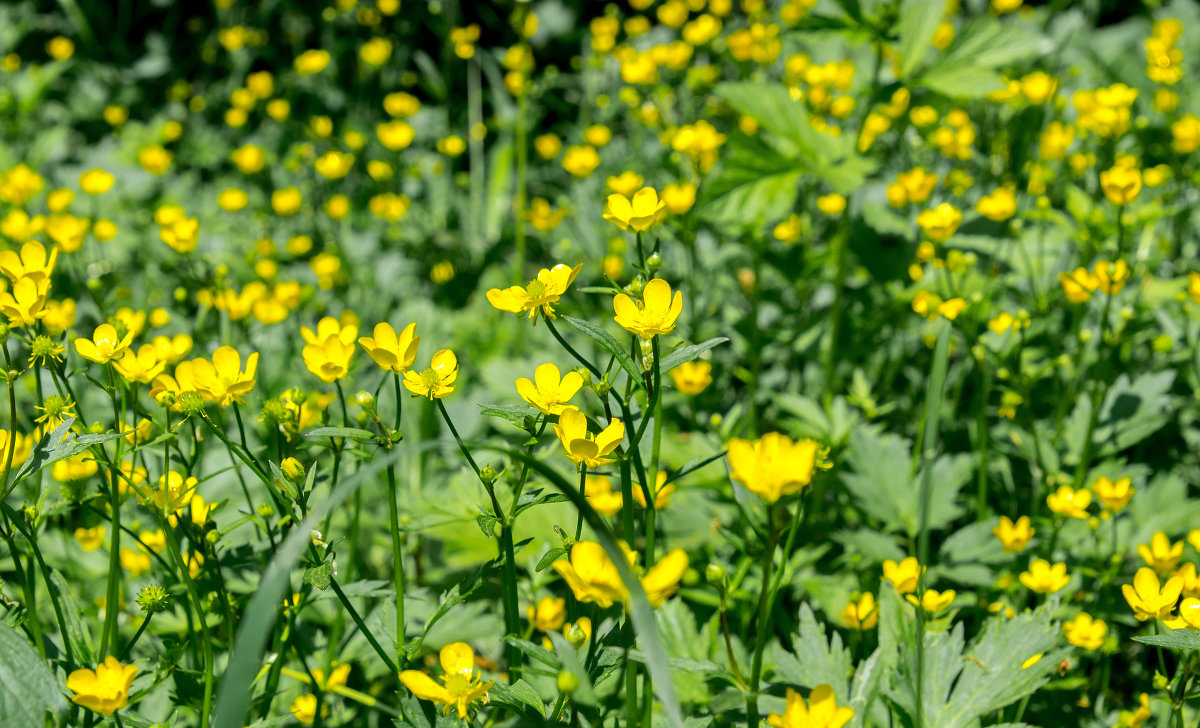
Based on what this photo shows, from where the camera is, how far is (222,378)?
1.31 metres

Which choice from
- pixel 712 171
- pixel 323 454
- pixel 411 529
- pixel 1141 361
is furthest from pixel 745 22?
pixel 411 529

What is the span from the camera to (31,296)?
1.26 m

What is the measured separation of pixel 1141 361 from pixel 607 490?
1695mm

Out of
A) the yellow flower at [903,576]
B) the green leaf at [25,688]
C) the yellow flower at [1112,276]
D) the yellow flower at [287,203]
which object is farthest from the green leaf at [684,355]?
the yellow flower at [287,203]

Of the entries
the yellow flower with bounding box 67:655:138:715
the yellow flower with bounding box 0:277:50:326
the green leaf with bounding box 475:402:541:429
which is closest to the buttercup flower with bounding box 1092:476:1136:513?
the green leaf with bounding box 475:402:541:429

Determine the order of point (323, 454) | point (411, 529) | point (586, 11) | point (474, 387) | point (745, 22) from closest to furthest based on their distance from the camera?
point (411, 529), point (323, 454), point (474, 387), point (745, 22), point (586, 11)

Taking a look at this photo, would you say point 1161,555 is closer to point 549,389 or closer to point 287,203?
point 549,389

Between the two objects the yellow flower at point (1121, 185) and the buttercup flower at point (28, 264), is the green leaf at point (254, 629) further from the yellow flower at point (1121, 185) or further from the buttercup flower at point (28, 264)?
the yellow flower at point (1121, 185)

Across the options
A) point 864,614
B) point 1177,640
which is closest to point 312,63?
point 864,614

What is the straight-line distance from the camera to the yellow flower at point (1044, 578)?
5.29 feet

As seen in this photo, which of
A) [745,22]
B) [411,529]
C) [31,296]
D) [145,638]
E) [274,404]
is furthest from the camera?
[745,22]

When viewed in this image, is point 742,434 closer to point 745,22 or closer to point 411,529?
point 411,529

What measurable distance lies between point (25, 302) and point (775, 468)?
3.54 feet

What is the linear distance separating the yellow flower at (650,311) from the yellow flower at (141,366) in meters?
0.73
